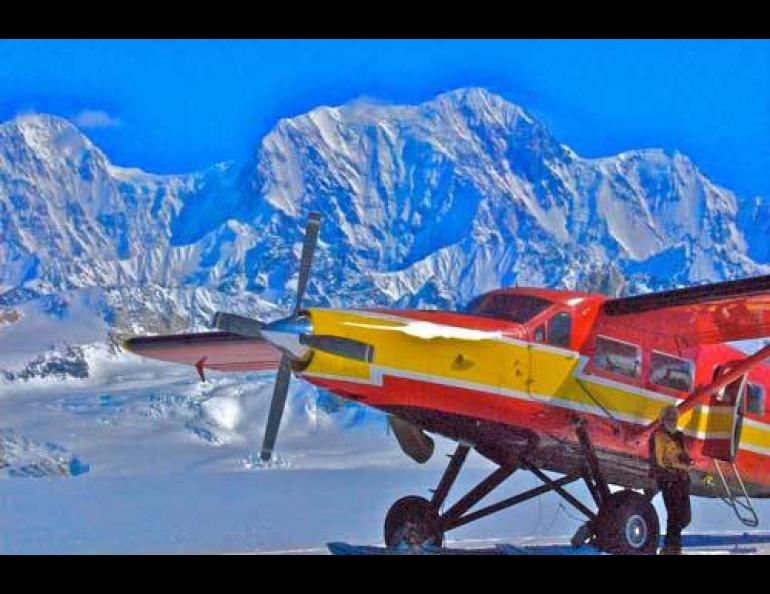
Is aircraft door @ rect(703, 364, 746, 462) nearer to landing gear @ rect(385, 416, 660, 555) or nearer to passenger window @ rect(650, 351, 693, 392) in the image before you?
passenger window @ rect(650, 351, 693, 392)

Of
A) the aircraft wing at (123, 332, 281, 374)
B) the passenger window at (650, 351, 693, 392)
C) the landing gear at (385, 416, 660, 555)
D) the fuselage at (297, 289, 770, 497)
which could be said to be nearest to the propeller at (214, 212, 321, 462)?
the fuselage at (297, 289, 770, 497)

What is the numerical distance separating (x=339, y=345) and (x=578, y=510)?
511 cm

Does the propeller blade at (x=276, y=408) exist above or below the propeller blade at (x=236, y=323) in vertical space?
below

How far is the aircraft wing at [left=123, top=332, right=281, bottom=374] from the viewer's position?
22614 mm

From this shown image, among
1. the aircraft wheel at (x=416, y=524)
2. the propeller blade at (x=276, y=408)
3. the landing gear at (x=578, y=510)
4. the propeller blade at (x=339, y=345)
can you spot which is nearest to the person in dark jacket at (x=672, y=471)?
the landing gear at (x=578, y=510)

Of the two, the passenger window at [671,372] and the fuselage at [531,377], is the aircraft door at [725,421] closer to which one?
the fuselage at [531,377]

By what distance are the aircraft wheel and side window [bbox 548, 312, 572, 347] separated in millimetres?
3503

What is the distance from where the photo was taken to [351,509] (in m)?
63.2

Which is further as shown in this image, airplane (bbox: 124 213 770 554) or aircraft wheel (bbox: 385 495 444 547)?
aircraft wheel (bbox: 385 495 444 547)

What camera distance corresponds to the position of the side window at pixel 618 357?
19.3m

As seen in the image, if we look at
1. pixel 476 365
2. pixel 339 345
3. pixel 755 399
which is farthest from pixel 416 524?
pixel 755 399

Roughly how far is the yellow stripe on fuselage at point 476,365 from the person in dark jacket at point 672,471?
0.62 meters

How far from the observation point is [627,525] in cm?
1873
